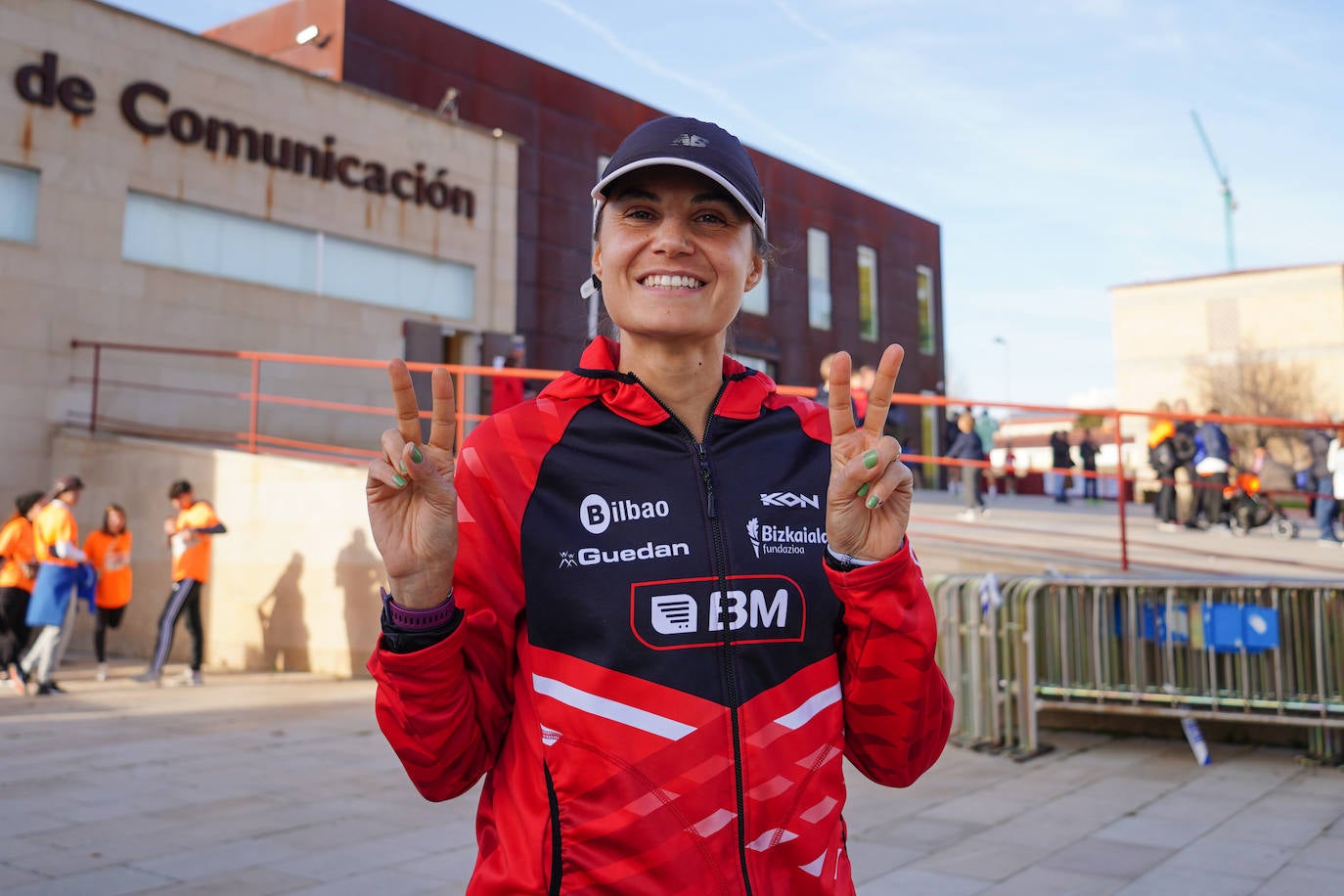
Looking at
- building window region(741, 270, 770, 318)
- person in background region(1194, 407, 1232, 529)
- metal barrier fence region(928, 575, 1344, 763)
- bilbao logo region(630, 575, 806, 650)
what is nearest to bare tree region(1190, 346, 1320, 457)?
building window region(741, 270, 770, 318)

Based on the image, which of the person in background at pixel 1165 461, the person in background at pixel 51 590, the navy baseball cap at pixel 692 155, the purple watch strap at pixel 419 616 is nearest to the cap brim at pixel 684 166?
the navy baseball cap at pixel 692 155

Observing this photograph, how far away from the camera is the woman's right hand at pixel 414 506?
1622 millimetres

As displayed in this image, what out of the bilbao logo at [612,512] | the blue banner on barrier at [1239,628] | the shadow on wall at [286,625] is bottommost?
the shadow on wall at [286,625]

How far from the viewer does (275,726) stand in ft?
25.6

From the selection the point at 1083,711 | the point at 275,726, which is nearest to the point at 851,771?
the point at 1083,711

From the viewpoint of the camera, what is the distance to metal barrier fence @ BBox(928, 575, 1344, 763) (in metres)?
6.47

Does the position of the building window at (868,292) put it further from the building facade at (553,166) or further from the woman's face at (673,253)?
the woman's face at (673,253)

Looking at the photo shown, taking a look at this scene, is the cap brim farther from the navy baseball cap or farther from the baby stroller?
the baby stroller

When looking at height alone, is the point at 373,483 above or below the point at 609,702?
above

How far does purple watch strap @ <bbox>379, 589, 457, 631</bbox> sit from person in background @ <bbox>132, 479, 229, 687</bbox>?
30.3ft

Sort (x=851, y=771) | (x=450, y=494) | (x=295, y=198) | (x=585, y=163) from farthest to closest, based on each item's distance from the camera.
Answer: (x=585, y=163) < (x=295, y=198) < (x=851, y=771) < (x=450, y=494)

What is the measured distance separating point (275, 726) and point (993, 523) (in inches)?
350

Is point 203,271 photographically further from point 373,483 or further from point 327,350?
point 373,483

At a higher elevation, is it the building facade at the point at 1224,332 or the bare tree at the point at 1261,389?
the building facade at the point at 1224,332
